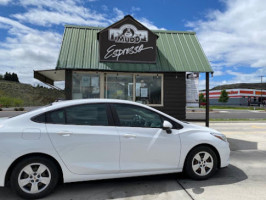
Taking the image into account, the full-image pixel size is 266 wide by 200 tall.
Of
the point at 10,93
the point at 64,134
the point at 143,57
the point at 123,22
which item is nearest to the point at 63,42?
the point at 123,22

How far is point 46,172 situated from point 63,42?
592 centimetres

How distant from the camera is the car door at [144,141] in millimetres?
3986

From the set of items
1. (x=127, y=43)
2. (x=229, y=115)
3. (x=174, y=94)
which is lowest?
(x=229, y=115)

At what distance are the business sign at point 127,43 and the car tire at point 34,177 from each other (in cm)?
510

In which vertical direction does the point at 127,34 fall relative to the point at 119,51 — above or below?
above

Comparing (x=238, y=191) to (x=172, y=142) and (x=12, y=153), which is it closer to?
(x=172, y=142)

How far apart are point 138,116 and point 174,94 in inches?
182

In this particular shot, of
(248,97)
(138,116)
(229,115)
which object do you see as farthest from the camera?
(248,97)

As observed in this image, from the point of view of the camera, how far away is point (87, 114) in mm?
4031

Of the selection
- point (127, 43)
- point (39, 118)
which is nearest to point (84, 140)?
point (39, 118)

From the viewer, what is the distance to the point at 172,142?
13.8 feet

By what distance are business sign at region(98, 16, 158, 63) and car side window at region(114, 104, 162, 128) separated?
417 cm

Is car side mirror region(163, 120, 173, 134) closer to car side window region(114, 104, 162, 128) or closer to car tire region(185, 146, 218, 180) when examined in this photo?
car side window region(114, 104, 162, 128)

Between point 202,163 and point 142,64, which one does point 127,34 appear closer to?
point 142,64
